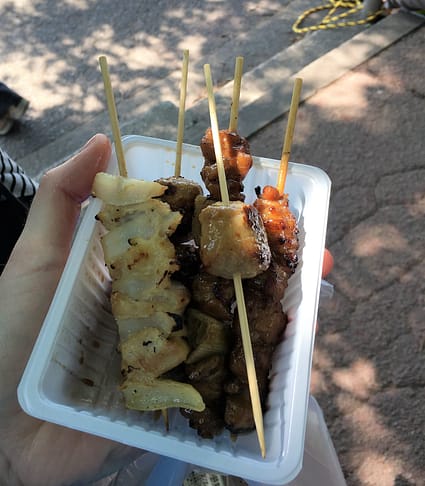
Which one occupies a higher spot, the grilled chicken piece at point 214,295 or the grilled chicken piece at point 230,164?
the grilled chicken piece at point 230,164

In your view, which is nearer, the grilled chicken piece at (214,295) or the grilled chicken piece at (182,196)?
the grilled chicken piece at (214,295)

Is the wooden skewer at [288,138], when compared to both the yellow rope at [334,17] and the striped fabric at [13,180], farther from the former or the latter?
the yellow rope at [334,17]

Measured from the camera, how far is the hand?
1.96 metres

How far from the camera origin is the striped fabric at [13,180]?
270cm

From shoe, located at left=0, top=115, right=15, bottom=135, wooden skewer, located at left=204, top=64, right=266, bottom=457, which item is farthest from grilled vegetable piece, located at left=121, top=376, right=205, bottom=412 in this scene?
shoe, located at left=0, top=115, right=15, bottom=135

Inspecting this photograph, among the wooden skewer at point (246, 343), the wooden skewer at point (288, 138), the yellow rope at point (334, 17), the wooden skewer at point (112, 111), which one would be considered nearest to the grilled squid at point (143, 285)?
the wooden skewer at point (112, 111)

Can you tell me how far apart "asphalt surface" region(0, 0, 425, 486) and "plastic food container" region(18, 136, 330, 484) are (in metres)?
1.36

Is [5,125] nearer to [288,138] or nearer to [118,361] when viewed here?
[118,361]

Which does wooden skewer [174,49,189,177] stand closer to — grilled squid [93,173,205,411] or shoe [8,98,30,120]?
grilled squid [93,173,205,411]

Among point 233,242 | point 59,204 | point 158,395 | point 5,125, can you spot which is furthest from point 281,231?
point 5,125

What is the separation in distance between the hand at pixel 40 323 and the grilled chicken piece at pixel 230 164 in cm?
43

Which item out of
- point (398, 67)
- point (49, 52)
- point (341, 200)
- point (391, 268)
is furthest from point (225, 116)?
point (49, 52)

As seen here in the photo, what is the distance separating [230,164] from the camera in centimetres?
199

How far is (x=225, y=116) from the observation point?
172 inches
